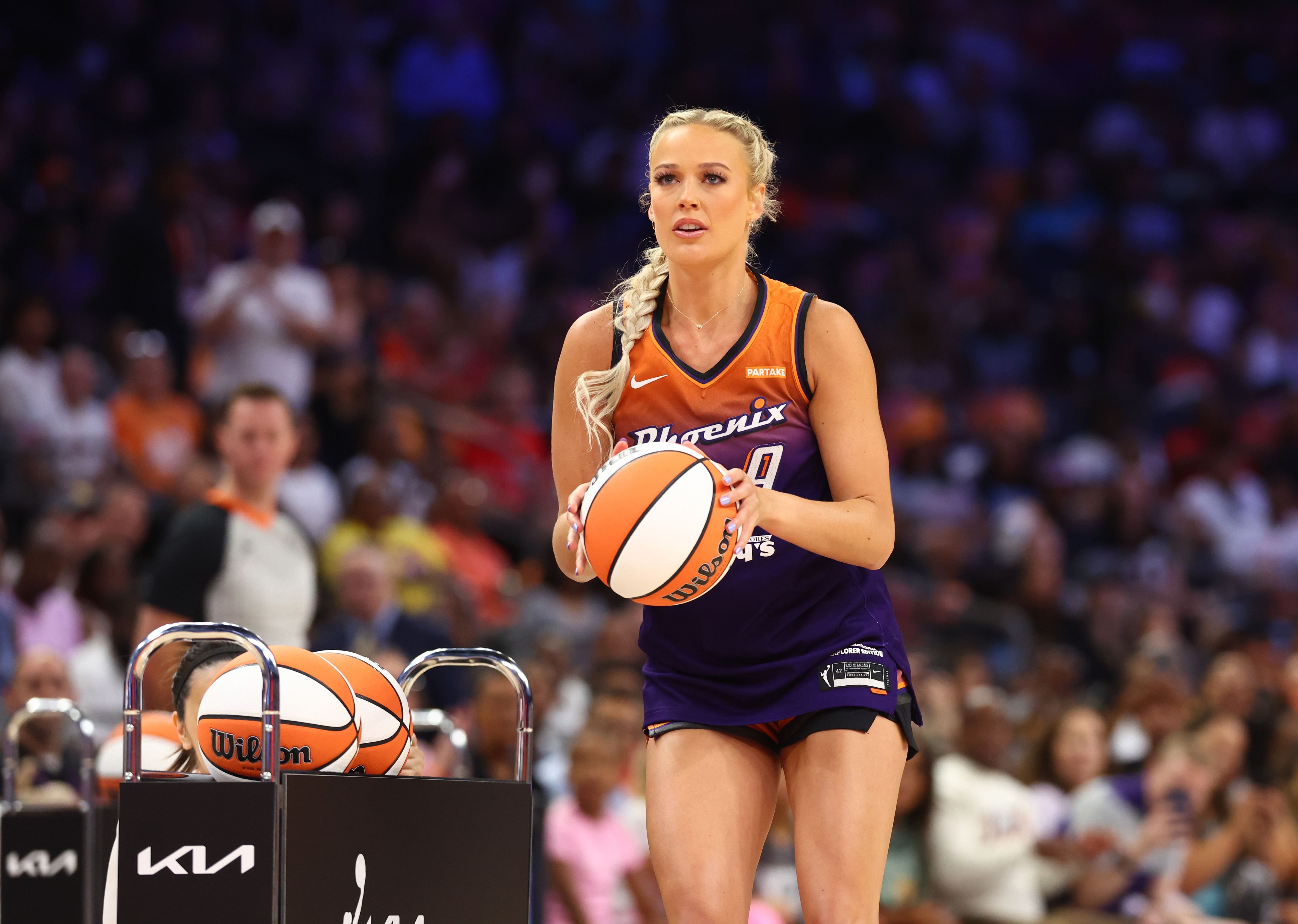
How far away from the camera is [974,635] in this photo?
1091 centimetres

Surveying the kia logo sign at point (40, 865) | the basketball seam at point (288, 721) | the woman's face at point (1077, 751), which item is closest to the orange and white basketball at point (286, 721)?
the basketball seam at point (288, 721)

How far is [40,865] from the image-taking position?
4.29m

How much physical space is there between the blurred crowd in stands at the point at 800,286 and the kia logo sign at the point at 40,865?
1.96 meters

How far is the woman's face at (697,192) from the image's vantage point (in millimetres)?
3619

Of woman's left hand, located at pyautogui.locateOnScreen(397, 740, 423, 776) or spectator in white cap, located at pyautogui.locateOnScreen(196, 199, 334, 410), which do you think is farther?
spectator in white cap, located at pyautogui.locateOnScreen(196, 199, 334, 410)

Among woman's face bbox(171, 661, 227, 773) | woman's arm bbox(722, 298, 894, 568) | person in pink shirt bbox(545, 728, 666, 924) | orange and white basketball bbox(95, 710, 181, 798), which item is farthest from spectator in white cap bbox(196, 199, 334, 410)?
woman's arm bbox(722, 298, 894, 568)

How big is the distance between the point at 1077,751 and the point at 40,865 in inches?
228

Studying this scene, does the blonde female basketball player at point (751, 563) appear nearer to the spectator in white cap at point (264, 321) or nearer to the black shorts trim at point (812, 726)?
the black shorts trim at point (812, 726)

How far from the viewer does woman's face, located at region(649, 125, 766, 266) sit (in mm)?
3619

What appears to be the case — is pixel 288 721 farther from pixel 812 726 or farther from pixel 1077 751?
pixel 1077 751

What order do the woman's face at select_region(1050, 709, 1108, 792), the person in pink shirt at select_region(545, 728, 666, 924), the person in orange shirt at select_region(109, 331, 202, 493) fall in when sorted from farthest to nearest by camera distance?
the person in orange shirt at select_region(109, 331, 202, 493) → the woman's face at select_region(1050, 709, 1108, 792) → the person in pink shirt at select_region(545, 728, 666, 924)

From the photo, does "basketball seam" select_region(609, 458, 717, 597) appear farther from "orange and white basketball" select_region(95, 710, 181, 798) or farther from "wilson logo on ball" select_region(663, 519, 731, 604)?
"orange and white basketball" select_region(95, 710, 181, 798)

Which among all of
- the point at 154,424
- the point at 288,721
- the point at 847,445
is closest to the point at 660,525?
the point at 847,445

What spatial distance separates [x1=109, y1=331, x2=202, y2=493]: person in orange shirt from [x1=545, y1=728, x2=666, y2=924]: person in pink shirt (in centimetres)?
359
